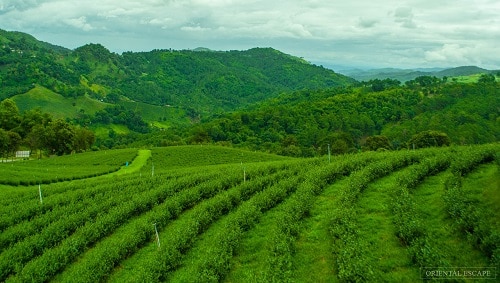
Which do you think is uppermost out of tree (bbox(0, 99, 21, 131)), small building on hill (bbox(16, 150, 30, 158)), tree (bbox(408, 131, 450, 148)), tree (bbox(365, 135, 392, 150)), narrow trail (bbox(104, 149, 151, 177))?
tree (bbox(0, 99, 21, 131))

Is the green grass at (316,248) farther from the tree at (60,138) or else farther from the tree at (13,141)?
Answer: the tree at (13,141)

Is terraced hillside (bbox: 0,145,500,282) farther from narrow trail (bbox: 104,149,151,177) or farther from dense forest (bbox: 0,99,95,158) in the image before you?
dense forest (bbox: 0,99,95,158)

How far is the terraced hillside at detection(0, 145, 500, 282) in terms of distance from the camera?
1919 centimetres

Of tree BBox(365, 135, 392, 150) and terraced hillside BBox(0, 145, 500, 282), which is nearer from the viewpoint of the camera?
terraced hillside BBox(0, 145, 500, 282)

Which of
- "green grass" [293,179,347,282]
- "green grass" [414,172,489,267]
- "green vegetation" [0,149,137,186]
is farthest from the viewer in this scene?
"green vegetation" [0,149,137,186]

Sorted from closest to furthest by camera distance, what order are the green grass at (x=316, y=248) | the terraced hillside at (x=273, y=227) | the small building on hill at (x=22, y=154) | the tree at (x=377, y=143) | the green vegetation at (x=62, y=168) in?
the terraced hillside at (x=273, y=227), the green grass at (x=316, y=248), the green vegetation at (x=62, y=168), the tree at (x=377, y=143), the small building on hill at (x=22, y=154)

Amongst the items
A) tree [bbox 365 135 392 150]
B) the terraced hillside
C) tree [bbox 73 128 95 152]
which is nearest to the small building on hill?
tree [bbox 73 128 95 152]

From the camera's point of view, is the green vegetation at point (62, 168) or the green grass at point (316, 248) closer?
the green grass at point (316, 248)

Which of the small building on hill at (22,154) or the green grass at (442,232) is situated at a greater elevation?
the green grass at (442,232)

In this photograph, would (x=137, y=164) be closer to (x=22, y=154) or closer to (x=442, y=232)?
(x=22, y=154)

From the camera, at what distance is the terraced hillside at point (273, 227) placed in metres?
19.2

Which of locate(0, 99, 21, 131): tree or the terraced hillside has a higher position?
locate(0, 99, 21, 131): tree

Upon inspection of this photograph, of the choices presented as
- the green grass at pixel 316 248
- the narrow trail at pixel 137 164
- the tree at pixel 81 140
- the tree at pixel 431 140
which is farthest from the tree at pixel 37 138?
the tree at pixel 431 140

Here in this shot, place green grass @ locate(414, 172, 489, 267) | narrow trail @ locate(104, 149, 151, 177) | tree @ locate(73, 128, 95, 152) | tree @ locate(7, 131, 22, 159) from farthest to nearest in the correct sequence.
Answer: tree @ locate(73, 128, 95, 152) < tree @ locate(7, 131, 22, 159) < narrow trail @ locate(104, 149, 151, 177) < green grass @ locate(414, 172, 489, 267)
